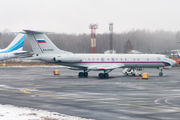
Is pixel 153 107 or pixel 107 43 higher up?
pixel 107 43

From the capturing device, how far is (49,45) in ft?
127

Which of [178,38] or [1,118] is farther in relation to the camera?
[178,38]

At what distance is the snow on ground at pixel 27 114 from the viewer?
12996 mm

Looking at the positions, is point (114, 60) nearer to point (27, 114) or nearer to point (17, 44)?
point (27, 114)

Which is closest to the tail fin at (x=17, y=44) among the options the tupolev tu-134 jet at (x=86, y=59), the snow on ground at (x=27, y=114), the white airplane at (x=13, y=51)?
the white airplane at (x=13, y=51)

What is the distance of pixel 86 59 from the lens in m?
40.0

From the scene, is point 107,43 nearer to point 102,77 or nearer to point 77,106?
point 102,77

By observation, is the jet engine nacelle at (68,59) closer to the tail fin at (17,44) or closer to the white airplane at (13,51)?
the white airplane at (13,51)

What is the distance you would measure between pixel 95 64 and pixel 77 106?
2400 centimetres

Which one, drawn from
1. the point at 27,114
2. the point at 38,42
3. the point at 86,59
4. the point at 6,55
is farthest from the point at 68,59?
the point at 6,55

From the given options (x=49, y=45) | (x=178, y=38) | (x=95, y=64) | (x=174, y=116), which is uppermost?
(x=178, y=38)

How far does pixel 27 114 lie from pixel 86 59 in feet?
87.1

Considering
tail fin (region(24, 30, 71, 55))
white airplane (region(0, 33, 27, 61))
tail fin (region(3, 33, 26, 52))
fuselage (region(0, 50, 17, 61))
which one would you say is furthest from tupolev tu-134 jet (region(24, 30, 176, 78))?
tail fin (region(3, 33, 26, 52))

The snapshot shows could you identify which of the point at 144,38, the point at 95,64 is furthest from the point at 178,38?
the point at 95,64
